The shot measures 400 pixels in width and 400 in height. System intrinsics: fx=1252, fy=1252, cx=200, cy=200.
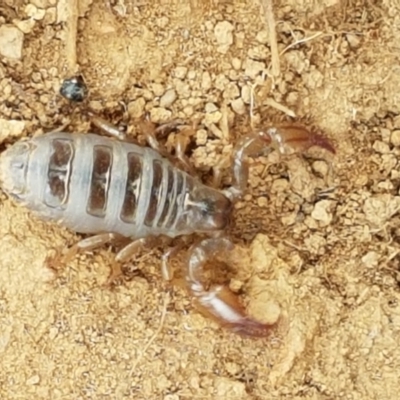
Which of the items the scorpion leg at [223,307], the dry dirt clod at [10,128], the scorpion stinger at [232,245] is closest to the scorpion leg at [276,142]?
the scorpion stinger at [232,245]

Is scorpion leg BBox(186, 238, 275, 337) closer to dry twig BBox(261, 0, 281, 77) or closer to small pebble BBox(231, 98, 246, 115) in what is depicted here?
small pebble BBox(231, 98, 246, 115)

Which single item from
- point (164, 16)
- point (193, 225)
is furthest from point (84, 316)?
point (164, 16)

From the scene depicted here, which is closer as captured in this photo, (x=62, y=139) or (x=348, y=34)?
Result: (x=62, y=139)

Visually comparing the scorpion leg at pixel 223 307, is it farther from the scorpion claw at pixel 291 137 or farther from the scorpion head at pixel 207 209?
the scorpion claw at pixel 291 137

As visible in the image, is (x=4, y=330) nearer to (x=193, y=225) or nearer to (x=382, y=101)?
(x=193, y=225)

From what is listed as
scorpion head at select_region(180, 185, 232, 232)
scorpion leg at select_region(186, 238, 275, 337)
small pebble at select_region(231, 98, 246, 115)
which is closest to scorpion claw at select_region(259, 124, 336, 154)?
small pebble at select_region(231, 98, 246, 115)

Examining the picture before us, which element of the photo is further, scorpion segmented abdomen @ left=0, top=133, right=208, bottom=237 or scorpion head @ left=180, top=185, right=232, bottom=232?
scorpion head @ left=180, top=185, right=232, bottom=232
